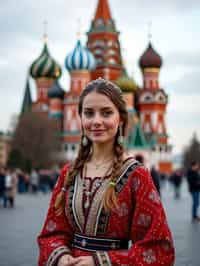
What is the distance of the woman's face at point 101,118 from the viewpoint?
2.87 meters

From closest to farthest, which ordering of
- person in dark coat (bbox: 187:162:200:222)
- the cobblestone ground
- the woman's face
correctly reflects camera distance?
1. the woman's face
2. the cobblestone ground
3. person in dark coat (bbox: 187:162:200:222)

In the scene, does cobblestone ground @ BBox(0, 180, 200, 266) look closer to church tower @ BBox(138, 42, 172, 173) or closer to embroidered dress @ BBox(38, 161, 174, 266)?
embroidered dress @ BBox(38, 161, 174, 266)

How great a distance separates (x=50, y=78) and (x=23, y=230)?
50.3 m

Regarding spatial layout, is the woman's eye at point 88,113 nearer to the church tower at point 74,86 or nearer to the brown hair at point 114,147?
the brown hair at point 114,147

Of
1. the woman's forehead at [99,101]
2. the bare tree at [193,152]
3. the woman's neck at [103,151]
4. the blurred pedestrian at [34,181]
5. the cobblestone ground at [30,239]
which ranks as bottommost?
the cobblestone ground at [30,239]

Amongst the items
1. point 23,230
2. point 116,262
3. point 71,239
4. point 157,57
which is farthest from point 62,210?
point 157,57

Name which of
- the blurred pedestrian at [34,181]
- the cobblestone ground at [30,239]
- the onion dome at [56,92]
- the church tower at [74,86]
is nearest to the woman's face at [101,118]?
the cobblestone ground at [30,239]

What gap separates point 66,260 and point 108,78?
185ft

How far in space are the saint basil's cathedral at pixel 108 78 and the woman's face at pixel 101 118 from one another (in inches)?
1959

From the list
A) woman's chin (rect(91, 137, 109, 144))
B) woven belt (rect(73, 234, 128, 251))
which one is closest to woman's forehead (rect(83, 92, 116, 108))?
woman's chin (rect(91, 137, 109, 144))

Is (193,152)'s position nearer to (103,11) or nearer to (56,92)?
(103,11)

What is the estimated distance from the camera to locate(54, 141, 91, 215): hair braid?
2.90 m

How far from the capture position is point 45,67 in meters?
59.4

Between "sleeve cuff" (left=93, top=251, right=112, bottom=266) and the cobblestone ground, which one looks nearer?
"sleeve cuff" (left=93, top=251, right=112, bottom=266)
